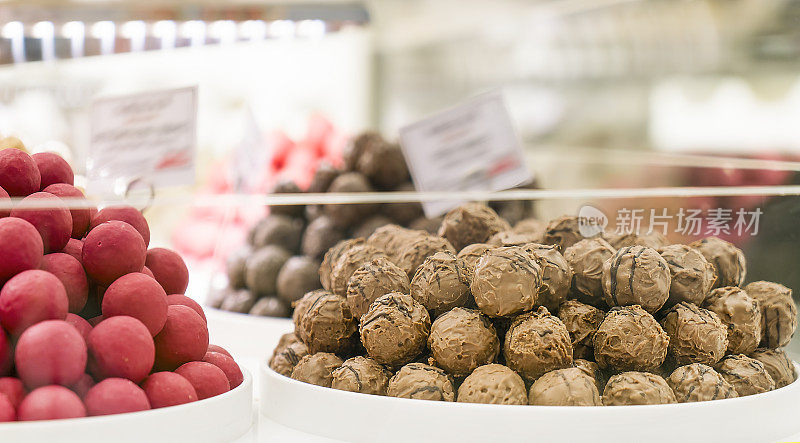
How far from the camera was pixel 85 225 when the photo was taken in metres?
0.98

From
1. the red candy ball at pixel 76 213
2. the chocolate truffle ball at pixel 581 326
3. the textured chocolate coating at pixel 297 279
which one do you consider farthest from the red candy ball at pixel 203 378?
the textured chocolate coating at pixel 297 279

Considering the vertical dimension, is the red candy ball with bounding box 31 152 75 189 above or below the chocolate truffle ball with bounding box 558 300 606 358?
above

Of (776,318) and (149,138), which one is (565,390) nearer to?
(776,318)

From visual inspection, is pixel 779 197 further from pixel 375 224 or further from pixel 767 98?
pixel 767 98

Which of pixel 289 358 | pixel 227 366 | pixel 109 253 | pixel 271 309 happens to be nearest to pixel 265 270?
pixel 271 309

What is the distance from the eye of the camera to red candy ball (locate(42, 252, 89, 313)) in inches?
Answer: 34.3

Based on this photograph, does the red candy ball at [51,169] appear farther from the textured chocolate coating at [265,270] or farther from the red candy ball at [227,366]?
the textured chocolate coating at [265,270]

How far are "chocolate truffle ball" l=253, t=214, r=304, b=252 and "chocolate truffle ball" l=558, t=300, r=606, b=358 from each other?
112cm

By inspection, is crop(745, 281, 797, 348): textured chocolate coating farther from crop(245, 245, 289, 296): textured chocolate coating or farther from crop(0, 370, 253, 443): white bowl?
crop(245, 245, 289, 296): textured chocolate coating

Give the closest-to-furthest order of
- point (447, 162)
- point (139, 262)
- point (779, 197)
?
point (139, 262) → point (779, 197) → point (447, 162)

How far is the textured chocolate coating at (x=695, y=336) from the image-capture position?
1.00 meters

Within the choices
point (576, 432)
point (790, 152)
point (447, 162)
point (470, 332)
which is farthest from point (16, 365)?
point (790, 152)

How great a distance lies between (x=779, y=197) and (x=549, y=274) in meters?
0.51

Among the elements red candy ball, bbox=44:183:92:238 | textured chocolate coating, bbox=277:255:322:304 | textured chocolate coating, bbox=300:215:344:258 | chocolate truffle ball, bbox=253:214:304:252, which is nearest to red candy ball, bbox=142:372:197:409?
red candy ball, bbox=44:183:92:238
